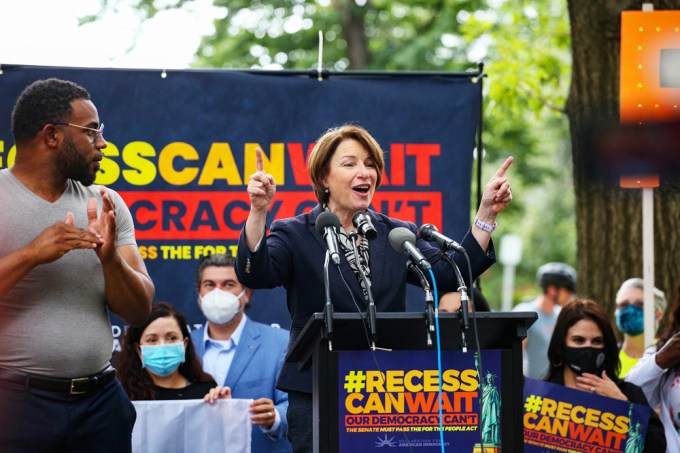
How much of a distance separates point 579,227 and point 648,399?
3236 mm

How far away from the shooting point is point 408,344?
4500 mm

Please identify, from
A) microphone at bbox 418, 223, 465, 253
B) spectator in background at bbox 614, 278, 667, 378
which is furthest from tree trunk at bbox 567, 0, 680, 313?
microphone at bbox 418, 223, 465, 253

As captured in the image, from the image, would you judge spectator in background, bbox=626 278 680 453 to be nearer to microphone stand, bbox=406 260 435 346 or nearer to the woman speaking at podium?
the woman speaking at podium

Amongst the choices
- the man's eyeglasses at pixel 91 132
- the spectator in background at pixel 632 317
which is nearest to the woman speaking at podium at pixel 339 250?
the man's eyeglasses at pixel 91 132

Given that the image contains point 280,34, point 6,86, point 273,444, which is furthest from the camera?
point 280,34

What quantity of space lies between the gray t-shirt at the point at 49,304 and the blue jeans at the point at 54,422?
11cm

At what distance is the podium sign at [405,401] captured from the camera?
4.33 meters

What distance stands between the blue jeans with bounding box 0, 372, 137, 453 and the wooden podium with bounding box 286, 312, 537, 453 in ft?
3.11

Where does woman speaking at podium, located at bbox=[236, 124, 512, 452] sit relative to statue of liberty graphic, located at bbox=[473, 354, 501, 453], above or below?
above

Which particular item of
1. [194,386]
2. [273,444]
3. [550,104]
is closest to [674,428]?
[273,444]

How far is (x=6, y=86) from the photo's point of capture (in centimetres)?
737

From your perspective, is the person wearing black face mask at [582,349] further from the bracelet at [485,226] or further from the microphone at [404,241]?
the microphone at [404,241]

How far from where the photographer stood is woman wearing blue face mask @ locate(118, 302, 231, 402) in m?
6.79

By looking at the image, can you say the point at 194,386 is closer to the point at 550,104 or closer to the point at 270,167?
the point at 270,167
